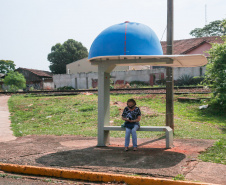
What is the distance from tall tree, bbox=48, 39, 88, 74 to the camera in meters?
61.2

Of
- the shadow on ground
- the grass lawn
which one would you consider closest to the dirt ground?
the shadow on ground

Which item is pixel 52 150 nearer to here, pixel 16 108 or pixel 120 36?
pixel 120 36

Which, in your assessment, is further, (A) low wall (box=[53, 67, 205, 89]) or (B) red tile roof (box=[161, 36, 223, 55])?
(B) red tile roof (box=[161, 36, 223, 55])

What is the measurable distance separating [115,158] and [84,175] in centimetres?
121

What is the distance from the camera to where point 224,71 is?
1404 cm

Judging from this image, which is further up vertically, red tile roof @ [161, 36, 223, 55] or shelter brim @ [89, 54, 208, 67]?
red tile roof @ [161, 36, 223, 55]

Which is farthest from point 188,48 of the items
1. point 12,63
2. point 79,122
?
point 12,63

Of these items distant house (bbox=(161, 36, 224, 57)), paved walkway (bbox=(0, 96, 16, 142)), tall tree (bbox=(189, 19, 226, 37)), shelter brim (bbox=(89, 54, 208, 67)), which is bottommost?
paved walkway (bbox=(0, 96, 16, 142))

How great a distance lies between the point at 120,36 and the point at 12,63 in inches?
3421

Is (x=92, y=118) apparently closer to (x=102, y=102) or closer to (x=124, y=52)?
(x=102, y=102)

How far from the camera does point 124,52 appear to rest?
21.6 ft

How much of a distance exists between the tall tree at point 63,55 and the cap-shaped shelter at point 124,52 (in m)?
55.0

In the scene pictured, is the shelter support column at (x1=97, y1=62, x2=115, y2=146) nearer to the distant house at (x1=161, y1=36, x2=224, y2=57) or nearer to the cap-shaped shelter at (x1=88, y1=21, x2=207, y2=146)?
the cap-shaped shelter at (x1=88, y1=21, x2=207, y2=146)

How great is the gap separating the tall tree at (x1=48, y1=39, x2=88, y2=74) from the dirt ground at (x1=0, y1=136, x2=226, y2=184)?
5441 centimetres
